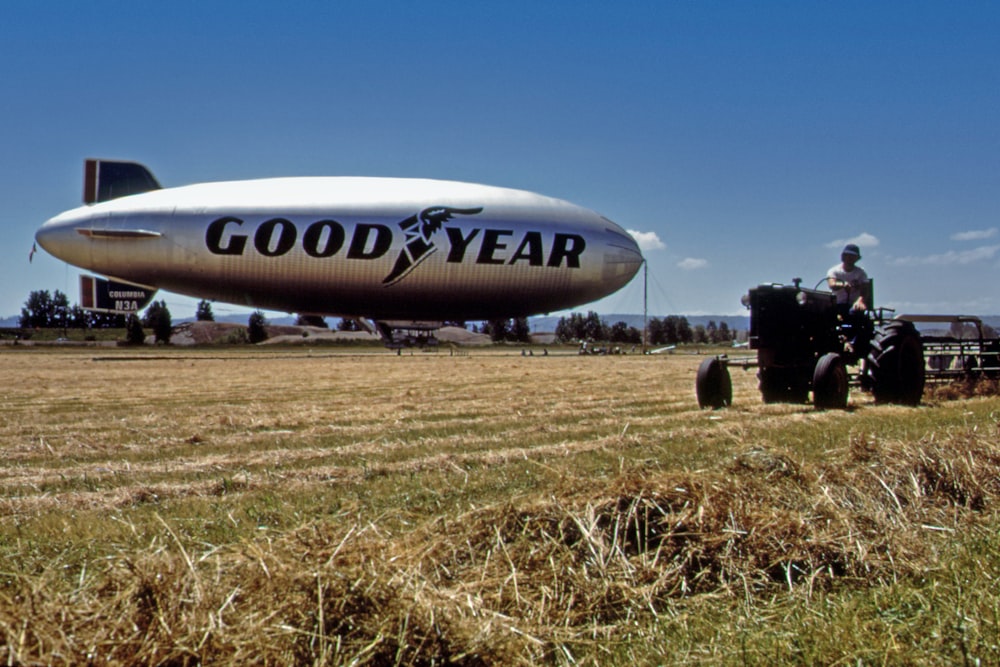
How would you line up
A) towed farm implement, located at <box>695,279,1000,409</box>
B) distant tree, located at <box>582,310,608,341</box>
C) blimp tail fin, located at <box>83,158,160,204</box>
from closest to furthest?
towed farm implement, located at <box>695,279,1000,409</box> → blimp tail fin, located at <box>83,158,160,204</box> → distant tree, located at <box>582,310,608,341</box>

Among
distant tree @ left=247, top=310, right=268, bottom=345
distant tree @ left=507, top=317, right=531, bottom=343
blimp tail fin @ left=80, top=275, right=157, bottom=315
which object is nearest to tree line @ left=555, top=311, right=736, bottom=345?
distant tree @ left=507, top=317, right=531, bottom=343

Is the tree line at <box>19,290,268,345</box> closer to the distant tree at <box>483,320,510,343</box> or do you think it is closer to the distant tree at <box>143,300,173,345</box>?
the distant tree at <box>143,300,173,345</box>

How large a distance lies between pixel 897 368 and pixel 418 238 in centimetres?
2746

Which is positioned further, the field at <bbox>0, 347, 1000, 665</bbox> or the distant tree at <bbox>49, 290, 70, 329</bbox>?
the distant tree at <bbox>49, 290, 70, 329</bbox>

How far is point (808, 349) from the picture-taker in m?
13.1

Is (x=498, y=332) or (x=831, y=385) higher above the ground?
(x=498, y=332)

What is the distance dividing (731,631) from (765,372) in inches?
432

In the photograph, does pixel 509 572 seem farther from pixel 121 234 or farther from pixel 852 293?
pixel 121 234


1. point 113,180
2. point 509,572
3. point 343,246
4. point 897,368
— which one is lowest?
point 509,572

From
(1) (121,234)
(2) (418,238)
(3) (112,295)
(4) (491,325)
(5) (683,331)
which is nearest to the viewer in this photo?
(1) (121,234)

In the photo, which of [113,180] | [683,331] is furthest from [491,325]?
[113,180]

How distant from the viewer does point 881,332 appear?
13117 mm

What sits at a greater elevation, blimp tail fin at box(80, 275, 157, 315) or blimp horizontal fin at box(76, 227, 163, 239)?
blimp horizontal fin at box(76, 227, 163, 239)

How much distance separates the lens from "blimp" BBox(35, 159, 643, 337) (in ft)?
116
